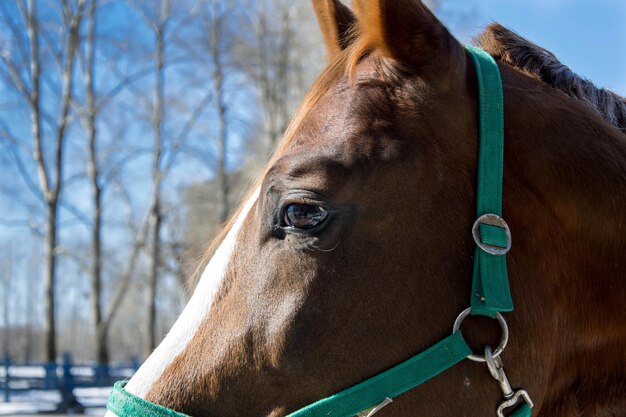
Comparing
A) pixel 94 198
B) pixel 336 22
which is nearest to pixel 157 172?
pixel 94 198

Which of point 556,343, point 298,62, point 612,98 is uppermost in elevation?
point 298,62

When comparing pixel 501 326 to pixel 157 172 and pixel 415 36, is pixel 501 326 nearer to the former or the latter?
pixel 415 36

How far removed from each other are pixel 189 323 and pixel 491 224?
824mm

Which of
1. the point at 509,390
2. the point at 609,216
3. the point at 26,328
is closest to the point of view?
the point at 509,390

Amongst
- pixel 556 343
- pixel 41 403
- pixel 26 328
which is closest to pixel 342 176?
pixel 556 343

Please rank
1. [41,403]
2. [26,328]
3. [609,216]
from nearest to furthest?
1. [609,216]
2. [41,403]
3. [26,328]

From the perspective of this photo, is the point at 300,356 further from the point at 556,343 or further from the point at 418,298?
the point at 556,343

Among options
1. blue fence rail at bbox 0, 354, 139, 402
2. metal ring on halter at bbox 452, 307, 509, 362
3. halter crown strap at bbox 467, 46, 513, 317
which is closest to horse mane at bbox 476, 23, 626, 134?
halter crown strap at bbox 467, 46, 513, 317

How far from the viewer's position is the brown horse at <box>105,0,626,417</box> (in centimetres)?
167

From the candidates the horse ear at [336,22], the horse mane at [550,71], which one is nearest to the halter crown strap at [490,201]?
the horse mane at [550,71]

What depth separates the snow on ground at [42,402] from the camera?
1503 cm

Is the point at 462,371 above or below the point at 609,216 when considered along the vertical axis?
below

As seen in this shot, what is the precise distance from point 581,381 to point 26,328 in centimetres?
7177

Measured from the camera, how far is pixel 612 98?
2.09m
